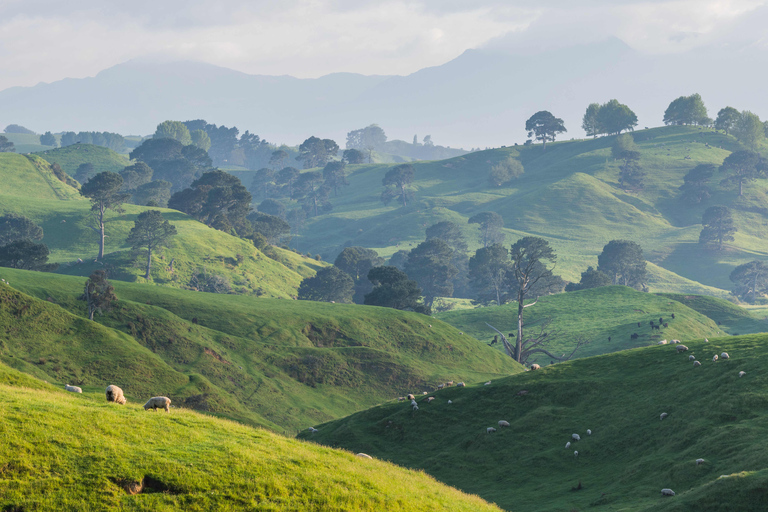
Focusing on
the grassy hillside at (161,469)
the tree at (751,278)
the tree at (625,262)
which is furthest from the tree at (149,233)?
the tree at (751,278)

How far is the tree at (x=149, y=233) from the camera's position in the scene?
13188 cm

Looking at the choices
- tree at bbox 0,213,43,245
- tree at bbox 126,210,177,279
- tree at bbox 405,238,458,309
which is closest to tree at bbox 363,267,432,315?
tree at bbox 126,210,177,279

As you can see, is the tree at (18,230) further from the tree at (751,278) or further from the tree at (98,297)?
the tree at (751,278)

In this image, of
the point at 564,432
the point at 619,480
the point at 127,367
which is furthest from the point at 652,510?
the point at 127,367

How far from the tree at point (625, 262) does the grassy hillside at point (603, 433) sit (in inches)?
5585

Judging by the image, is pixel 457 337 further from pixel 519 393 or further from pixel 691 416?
pixel 691 416

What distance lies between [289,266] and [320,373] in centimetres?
9828

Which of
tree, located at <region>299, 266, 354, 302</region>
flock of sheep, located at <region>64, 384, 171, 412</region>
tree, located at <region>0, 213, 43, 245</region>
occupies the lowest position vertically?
tree, located at <region>299, 266, 354, 302</region>

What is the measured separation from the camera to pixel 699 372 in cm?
3678

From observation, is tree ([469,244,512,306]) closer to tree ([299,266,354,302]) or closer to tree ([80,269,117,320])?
tree ([299,266,354,302])

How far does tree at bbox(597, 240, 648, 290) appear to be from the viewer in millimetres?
179250

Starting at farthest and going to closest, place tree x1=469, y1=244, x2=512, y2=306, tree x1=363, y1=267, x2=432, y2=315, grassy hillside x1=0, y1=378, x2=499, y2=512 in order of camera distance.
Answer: tree x1=469, y1=244, x2=512, y2=306
tree x1=363, y1=267, x2=432, y2=315
grassy hillside x1=0, y1=378, x2=499, y2=512

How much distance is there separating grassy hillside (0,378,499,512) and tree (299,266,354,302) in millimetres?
118122

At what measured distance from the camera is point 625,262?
180 meters
